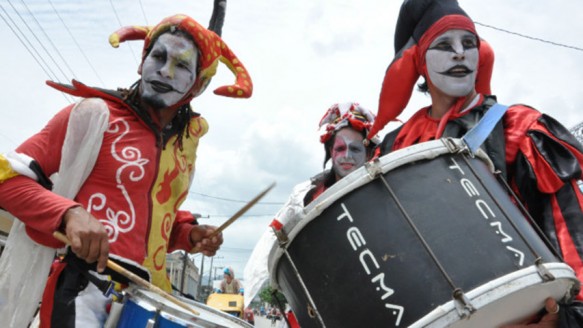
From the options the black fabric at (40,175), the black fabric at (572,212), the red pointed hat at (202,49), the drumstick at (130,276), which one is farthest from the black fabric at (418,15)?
the black fabric at (40,175)

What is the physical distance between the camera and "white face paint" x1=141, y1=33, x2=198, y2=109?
2480mm

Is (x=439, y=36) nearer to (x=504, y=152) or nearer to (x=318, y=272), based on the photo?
(x=504, y=152)

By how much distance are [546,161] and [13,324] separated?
7.06 feet

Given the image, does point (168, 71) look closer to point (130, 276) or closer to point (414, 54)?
point (130, 276)

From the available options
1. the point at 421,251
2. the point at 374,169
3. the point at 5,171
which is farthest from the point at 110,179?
the point at 421,251

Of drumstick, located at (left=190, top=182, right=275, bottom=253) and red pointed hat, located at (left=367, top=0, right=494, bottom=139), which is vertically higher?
red pointed hat, located at (left=367, top=0, right=494, bottom=139)

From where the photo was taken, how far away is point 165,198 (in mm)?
2402

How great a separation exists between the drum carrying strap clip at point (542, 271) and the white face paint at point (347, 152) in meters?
2.21

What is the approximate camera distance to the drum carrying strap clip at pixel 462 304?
55.6 inches

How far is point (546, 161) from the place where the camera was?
1866 mm

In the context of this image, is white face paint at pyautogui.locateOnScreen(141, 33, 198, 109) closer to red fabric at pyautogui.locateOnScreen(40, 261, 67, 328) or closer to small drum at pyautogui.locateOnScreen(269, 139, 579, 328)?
red fabric at pyautogui.locateOnScreen(40, 261, 67, 328)

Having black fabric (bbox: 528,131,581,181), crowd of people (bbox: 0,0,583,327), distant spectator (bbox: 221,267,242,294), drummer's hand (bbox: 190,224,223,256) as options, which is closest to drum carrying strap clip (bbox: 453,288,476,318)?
crowd of people (bbox: 0,0,583,327)

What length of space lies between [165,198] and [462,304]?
1501 millimetres

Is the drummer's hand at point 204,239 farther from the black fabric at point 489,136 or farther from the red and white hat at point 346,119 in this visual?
the red and white hat at point 346,119
